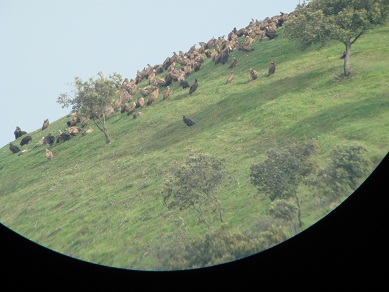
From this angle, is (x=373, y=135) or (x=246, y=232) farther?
(x=373, y=135)

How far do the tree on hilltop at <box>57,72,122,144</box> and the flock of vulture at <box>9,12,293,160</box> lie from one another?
318cm

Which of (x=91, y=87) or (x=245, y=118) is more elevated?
(x=91, y=87)

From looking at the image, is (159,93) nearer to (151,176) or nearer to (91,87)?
(91,87)

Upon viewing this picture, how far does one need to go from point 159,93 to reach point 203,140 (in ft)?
86.7

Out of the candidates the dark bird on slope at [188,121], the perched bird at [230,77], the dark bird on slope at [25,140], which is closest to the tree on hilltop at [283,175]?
the dark bird on slope at [188,121]

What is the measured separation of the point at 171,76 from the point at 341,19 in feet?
93.2

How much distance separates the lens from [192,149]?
40.9 metres

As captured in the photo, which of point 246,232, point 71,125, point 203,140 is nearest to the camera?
point 246,232

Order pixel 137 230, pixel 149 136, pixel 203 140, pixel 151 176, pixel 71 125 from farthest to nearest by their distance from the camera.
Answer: pixel 71 125
pixel 149 136
pixel 203 140
pixel 151 176
pixel 137 230

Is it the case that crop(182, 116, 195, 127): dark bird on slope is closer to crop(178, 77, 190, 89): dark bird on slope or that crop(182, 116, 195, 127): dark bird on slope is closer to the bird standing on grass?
the bird standing on grass

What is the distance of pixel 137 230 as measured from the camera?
30125 mm

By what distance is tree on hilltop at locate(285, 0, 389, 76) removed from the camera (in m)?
47.9

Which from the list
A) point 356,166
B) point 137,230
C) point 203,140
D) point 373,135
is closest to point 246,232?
point 356,166

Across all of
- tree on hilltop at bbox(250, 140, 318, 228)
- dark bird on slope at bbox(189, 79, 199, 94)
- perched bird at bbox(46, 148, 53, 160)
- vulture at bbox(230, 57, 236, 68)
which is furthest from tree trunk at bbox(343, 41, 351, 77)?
perched bird at bbox(46, 148, 53, 160)
